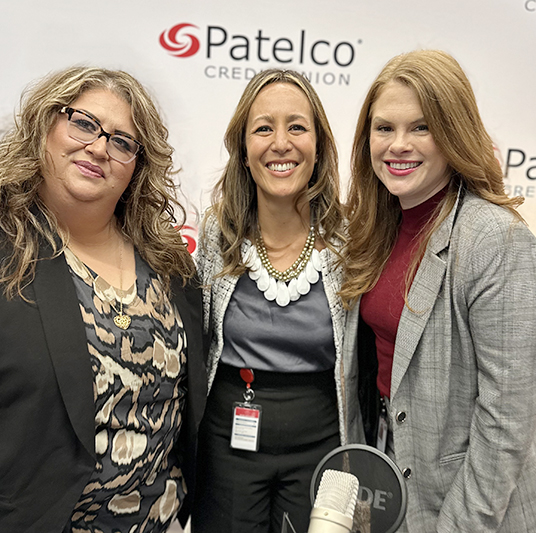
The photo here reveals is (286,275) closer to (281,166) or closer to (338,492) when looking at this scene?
(281,166)

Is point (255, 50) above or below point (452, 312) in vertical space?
above

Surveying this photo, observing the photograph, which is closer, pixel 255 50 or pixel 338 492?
pixel 338 492

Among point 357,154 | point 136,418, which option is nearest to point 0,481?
point 136,418

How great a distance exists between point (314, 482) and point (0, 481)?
857 millimetres

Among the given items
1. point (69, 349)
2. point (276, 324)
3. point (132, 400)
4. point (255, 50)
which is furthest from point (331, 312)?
point (255, 50)

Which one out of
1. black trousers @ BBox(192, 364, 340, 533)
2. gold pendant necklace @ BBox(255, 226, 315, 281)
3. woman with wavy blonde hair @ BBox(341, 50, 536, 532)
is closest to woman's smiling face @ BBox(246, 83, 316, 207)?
gold pendant necklace @ BBox(255, 226, 315, 281)

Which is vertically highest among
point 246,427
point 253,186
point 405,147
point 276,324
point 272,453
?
point 405,147

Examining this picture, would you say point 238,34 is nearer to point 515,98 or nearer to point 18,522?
point 515,98

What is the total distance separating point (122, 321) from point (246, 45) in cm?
180

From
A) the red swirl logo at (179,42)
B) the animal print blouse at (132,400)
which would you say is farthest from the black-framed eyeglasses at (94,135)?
the red swirl logo at (179,42)

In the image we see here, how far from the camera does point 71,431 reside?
1348mm

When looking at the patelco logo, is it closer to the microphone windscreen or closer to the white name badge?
the white name badge

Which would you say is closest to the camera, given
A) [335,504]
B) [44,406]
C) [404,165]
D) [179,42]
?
[335,504]

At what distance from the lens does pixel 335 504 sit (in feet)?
2.87
